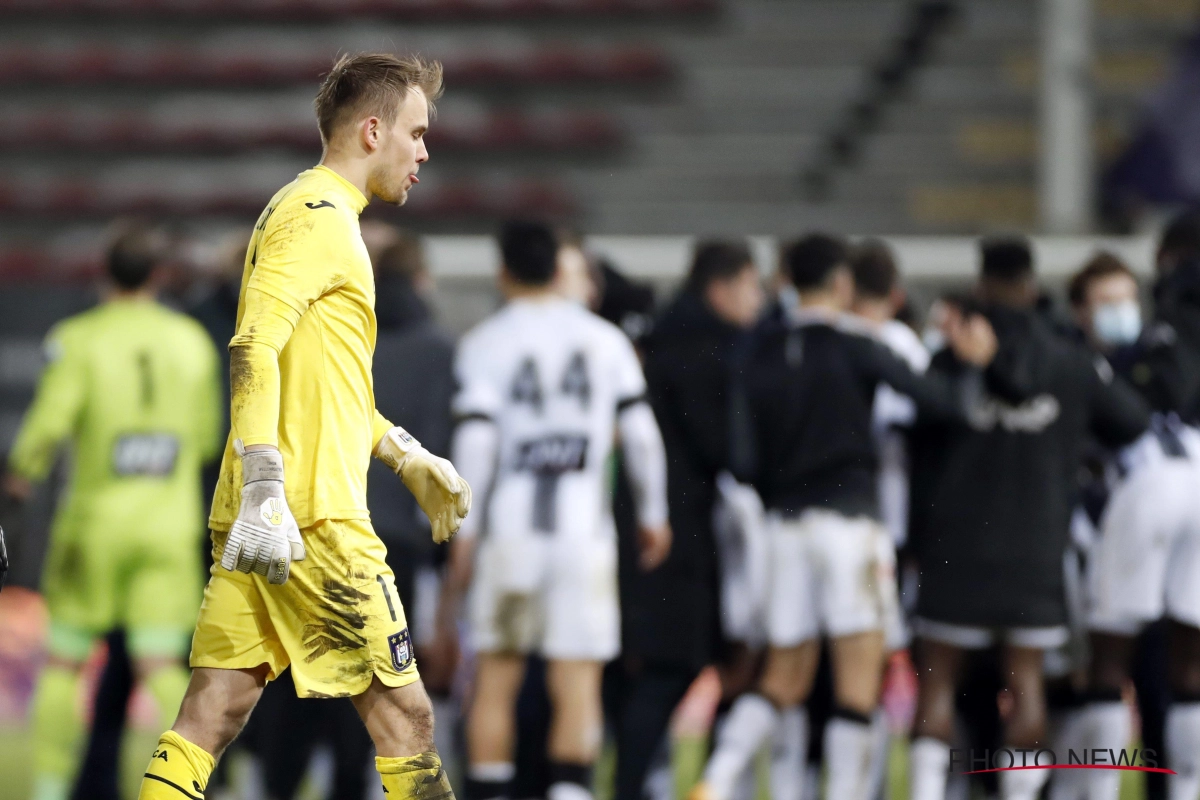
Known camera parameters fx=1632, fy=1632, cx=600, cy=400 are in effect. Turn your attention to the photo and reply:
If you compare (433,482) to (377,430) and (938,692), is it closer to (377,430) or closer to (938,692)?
(377,430)

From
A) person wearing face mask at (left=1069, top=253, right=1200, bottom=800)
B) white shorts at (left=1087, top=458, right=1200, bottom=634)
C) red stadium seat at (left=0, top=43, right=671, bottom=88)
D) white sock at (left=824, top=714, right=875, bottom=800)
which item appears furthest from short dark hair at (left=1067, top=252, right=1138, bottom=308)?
red stadium seat at (left=0, top=43, right=671, bottom=88)

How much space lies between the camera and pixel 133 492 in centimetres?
562

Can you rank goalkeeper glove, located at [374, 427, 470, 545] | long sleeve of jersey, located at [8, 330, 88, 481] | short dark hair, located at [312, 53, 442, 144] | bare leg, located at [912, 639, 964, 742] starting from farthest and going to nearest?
1. long sleeve of jersey, located at [8, 330, 88, 481]
2. bare leg, located at [912, 639, 964, 742]
3. goalkeeper glove, located at [374, 427, 470, 545]
4. short dark hair, located at [312, 53, 442, 144]

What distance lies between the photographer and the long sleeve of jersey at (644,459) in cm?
536

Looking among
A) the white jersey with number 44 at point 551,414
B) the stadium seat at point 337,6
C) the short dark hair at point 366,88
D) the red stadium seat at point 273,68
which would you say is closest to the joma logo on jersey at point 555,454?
the white jersey with number 44 at point 551,414

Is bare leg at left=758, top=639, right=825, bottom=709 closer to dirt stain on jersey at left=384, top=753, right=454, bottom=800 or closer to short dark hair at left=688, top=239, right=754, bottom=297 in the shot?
short dark hair at left=688, top=239, right=754, bottom=297

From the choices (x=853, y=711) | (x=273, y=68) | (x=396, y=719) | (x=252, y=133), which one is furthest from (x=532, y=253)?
(x=273, y=68)

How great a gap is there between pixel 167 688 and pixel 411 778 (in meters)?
2.60

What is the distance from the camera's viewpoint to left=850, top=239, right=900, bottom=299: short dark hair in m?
5.87

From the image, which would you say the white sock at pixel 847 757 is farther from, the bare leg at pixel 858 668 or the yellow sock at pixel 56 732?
the yellow sock at pixel 56 732

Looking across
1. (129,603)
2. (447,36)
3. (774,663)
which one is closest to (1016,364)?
(774,663)

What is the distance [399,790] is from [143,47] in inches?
537

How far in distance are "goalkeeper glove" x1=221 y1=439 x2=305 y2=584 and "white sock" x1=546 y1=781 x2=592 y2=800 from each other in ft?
8.14

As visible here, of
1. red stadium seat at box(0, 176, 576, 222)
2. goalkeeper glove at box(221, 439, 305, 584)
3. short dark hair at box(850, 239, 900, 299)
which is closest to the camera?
goalkeeper glove at box(221, 439, 305, 584)
